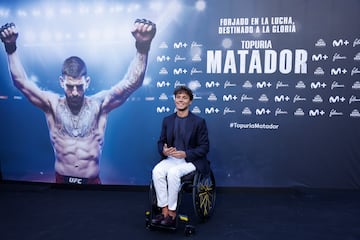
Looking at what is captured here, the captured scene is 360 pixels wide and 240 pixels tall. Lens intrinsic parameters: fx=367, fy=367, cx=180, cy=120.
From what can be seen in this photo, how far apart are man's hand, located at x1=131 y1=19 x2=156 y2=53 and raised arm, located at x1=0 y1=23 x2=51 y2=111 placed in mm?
1174

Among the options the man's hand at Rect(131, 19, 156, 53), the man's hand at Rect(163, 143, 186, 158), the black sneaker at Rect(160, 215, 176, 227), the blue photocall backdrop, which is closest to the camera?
the black sneaker at Rect(160, 215, 176, 227)

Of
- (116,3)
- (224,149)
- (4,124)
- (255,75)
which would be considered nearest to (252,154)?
(224,149)

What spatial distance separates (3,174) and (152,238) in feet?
8.02

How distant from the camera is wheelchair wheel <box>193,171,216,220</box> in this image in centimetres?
292

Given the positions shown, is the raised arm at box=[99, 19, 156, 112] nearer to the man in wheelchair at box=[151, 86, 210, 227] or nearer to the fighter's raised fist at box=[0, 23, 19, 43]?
the man in wheelchair at box=[151, 86, 210, 227]

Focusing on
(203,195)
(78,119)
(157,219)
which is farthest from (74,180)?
(203,195)

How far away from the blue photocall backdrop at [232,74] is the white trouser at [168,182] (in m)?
1.14

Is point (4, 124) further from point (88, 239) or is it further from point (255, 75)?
point (255, 75)

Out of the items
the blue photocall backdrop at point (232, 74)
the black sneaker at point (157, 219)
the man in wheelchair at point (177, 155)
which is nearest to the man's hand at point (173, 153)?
the man in wheelchair at point (177, 155)

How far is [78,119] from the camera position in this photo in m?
4.11

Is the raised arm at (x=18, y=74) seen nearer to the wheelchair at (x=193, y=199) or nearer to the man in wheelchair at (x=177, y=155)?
the man in wheelchair at (x=177, y=155)

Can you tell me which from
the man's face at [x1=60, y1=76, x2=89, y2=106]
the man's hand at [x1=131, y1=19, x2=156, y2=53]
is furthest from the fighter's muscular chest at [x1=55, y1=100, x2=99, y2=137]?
the man's hand at [x1=131, y1=19, x2=156, y2=53]

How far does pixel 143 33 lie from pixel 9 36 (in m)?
1.55

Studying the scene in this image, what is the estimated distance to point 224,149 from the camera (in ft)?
13.1
